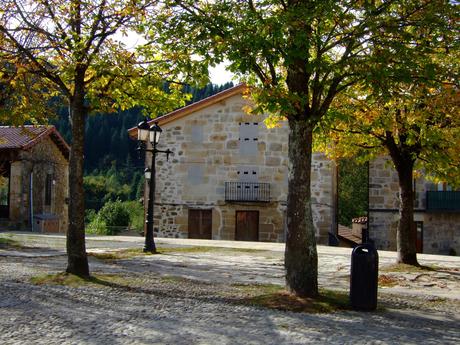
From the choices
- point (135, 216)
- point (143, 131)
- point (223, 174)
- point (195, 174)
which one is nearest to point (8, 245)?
point (143, 131)

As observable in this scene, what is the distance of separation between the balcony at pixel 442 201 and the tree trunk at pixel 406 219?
1457cm

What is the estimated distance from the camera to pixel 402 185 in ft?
42.9

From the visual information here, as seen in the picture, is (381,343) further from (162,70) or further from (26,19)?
(26,19)

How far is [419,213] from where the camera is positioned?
88.0 feet

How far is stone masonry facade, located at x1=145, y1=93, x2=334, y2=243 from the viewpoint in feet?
88.5

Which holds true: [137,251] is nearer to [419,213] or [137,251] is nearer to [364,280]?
[364,280]

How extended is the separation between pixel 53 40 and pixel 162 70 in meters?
1.81

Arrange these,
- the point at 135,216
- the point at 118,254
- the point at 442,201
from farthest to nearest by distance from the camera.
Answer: the point at 135,216 < the point at 442,201 < the point at 118,254

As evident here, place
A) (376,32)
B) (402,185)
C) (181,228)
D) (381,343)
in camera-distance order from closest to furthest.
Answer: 1. (381,343)
2. (376,32)
3. (402,185)
4. (181,228)

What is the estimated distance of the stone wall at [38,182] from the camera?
→ 29.6m

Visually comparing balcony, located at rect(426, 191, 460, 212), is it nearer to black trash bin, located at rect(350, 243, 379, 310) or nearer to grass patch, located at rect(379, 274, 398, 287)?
grass patch, located at rect(379, 274, 398, 287)

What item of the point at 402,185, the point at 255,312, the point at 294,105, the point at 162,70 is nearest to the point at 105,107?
the point at 162,70

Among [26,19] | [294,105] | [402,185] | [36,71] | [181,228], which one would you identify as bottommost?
[181,228]

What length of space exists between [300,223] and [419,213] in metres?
20.8
